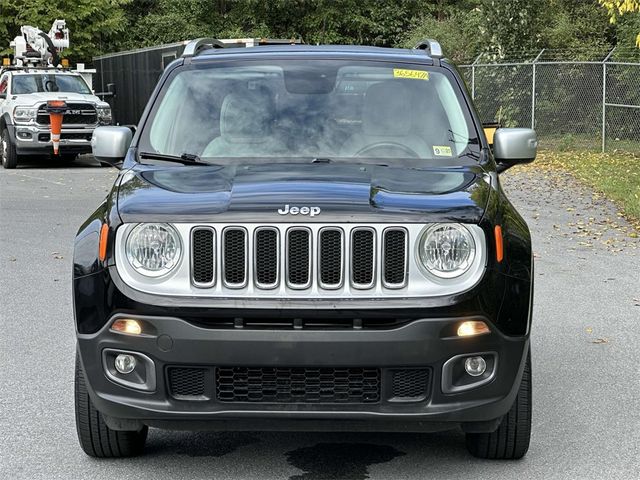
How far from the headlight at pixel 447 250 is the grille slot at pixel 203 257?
Answer: 812mm

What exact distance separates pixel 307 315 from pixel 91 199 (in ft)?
45.3

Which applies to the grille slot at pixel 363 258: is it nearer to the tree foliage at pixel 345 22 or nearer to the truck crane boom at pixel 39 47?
A: the tree foliage at pixel 345 22

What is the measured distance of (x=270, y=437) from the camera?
223 inches

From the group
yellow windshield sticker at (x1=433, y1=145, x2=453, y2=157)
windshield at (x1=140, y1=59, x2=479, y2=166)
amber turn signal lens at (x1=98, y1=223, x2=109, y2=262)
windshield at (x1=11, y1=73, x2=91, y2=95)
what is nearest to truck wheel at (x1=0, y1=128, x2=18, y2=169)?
windshield at (x1=11, y1=73, x2=91, y2=95)

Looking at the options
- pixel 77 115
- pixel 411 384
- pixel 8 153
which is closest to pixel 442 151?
pixel 411 384

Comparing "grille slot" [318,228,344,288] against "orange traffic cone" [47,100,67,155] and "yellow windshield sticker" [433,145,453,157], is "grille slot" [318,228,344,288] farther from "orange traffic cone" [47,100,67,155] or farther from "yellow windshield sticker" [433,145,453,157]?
"orange traffic cone" [47,100,67,155]

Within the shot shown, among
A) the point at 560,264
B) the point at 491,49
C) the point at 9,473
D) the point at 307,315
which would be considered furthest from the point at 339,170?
the point at 491,49

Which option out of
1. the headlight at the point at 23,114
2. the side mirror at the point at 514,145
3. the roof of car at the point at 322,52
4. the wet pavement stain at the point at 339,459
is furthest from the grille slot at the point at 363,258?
the headlight at the point at 23,114

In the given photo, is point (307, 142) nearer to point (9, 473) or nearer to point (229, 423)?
point (229, 423)

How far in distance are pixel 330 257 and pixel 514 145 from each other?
1.72 meters

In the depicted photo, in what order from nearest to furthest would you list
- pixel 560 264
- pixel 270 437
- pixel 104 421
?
pixel 104 421, pixel 270 437, pixel 560 264

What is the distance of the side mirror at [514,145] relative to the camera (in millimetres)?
5945

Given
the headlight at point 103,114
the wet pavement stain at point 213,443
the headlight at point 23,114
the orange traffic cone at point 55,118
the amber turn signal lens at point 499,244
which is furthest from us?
the headlight at point 103,114

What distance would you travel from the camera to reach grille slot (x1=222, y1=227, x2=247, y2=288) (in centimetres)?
458
